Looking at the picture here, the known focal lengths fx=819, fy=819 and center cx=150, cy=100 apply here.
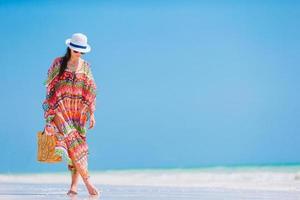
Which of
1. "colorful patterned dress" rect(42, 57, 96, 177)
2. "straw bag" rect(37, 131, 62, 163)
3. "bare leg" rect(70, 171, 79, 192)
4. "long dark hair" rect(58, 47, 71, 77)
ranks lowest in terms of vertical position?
"bare leg" rect(70, 171, 79, 192)

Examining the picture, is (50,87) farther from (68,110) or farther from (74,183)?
(74,183)

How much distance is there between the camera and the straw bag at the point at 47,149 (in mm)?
5898

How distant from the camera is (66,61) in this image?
591 centimetres

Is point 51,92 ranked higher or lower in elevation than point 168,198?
higher

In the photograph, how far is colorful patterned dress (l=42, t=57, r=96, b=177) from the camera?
591 cm

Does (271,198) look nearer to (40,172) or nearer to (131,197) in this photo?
(131,197)

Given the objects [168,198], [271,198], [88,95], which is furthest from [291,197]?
[88,95]

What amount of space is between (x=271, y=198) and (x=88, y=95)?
59.7 inches

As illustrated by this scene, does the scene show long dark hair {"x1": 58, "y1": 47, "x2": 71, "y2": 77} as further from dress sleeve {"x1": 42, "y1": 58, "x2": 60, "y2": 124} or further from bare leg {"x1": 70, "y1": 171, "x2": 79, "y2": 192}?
bare leg {"x1": 70, "y1": 171, "x2": 79, "y2": 192}

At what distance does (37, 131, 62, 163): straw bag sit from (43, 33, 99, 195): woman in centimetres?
3

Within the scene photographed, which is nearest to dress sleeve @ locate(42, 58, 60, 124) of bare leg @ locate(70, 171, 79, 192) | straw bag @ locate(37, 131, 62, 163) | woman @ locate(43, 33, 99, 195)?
woman @ locate(43, 33, 99, 195)

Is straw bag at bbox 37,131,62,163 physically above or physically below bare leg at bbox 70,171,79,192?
above

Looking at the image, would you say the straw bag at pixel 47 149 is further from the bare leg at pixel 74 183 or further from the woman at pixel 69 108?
the bare leg at pixel 74 183

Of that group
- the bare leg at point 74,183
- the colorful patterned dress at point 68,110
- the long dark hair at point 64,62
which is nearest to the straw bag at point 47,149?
the colorful patterned dress at point 68,110
